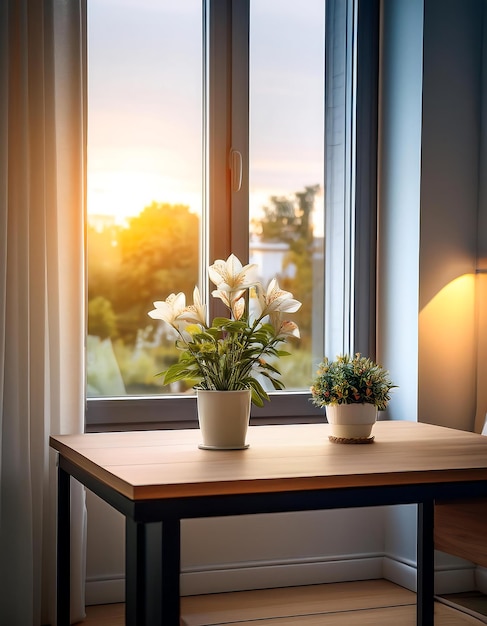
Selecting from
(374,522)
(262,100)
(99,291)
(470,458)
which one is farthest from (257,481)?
(262,100)

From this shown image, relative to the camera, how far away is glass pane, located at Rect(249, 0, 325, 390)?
3.22 meters

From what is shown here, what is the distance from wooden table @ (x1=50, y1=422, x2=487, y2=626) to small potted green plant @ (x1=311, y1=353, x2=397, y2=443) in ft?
0.20

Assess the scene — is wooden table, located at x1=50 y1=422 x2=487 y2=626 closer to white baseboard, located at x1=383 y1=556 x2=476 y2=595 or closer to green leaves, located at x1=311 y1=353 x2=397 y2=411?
green leaves, located at x1=311 y1=353 x2=397 y2=411

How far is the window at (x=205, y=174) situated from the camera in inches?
118

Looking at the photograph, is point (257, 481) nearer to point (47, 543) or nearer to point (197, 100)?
point (47, 543)

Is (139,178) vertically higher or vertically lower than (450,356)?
higher

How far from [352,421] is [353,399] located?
60 mm

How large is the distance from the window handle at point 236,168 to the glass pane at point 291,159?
0.10 meters

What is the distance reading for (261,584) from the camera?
3080mm

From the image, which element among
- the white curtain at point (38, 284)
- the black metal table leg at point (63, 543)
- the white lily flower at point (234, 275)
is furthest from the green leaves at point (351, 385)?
the white curtain at point (38, 284)

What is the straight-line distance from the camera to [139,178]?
305 centimetres

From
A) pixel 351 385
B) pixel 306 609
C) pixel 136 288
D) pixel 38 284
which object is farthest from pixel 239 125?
pixel 306 609

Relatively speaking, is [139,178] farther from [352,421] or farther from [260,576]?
[260,576]

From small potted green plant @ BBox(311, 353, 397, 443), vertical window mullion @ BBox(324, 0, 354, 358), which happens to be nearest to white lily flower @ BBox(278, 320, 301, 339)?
small potted green plant @ BBox(311, 353, 397, 443)
